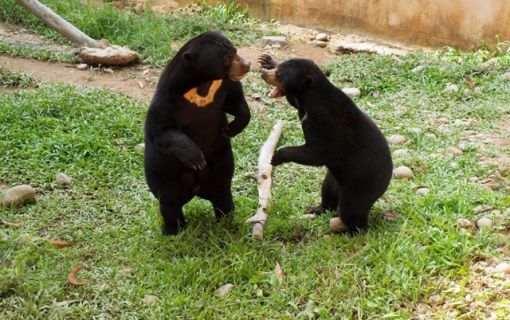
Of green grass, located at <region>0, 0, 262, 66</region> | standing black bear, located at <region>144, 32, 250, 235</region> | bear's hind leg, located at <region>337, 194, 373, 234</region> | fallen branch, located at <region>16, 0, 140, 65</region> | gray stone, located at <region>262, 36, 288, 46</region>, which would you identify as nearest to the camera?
standing black bear, located at <region>144, 32, 250, 235</region>

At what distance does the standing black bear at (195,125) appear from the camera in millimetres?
4098

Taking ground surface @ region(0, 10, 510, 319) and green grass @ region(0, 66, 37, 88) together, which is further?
green grass @ region(0, 66, 37, 88)

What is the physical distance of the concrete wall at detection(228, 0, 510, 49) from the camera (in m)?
8.92

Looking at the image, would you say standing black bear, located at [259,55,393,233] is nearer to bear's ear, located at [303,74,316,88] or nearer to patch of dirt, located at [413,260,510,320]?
bear's ear, located at [303,74,316,88]

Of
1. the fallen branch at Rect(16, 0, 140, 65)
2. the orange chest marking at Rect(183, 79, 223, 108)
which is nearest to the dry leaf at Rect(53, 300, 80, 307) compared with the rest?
the orange chest marking at Rect(183, 79, 223, 108)

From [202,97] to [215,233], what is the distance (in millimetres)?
964

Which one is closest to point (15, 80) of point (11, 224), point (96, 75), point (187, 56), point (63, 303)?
point (96, 75)

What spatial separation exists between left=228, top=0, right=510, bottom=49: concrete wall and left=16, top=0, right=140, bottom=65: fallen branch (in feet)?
10.5

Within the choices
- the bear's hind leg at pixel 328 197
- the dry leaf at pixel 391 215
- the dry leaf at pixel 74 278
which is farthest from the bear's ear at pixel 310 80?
the dry leaf at pixel 74 278

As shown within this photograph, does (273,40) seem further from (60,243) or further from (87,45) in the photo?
(60,243)

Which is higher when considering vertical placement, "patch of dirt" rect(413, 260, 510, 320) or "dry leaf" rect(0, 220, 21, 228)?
"patch of dirt" rect(413, 260, 510, 320)

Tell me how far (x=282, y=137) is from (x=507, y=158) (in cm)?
205

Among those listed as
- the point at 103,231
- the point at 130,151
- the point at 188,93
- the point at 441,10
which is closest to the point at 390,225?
the point at 188,93

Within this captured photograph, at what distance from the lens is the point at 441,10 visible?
364 inches
